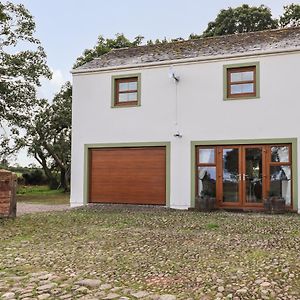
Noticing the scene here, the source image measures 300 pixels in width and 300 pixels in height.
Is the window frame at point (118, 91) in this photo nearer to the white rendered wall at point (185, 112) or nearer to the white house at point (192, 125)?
the white house at point (192, 125)

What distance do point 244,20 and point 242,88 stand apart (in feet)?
67.2

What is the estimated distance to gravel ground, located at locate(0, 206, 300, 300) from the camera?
468 cm

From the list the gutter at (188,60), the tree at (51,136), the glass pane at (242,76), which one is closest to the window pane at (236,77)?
the glass pane at (242,76)

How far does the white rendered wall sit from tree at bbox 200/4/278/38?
18237mm

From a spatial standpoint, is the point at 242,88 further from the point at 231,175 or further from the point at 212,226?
the point at 212,226

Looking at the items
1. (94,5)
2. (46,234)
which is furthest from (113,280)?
(94,5)

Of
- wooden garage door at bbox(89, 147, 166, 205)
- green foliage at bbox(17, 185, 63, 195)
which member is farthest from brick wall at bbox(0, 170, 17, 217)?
green foliage at bbox(17, 185, 63, 195)

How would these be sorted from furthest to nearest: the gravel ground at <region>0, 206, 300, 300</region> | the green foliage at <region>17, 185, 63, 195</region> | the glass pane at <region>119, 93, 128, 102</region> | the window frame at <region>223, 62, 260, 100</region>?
the green foliage at <region>17, 185, 63, 195</region> → the glass pane at <region>119, 93, 128, 102</region> → the window frame at <region>223, 62, 260, 100</region> → the gravel ground at <region>0, 206, 300, 300</region>

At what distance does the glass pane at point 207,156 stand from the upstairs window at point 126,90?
318 centimetres

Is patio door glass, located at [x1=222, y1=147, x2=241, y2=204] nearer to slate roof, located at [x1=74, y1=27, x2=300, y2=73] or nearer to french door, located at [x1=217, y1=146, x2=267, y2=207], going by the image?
french door, located at [x1=217, y1=146, x2=267, y2=207]

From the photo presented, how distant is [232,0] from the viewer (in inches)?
1239

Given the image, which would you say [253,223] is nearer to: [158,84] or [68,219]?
[68,219]

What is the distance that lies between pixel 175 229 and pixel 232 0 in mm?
26875

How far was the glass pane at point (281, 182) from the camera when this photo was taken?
42.4ft
